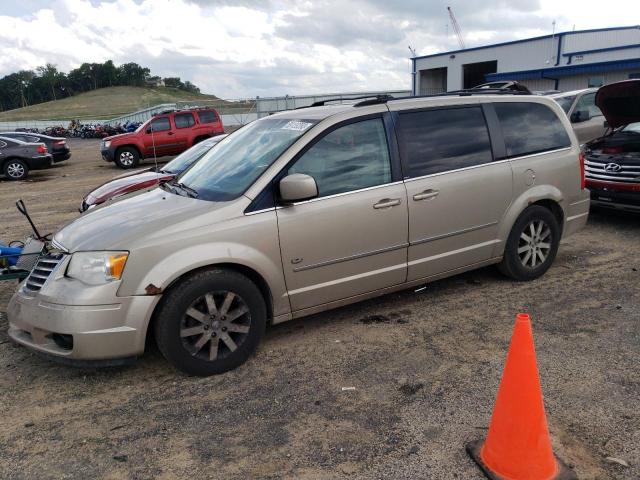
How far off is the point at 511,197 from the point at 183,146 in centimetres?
1517

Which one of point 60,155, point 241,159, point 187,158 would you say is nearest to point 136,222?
point 241,159

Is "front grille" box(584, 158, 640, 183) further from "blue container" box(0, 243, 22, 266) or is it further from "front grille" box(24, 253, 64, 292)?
"blue container" box(0, 243, 22, 266)

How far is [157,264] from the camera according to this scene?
3.31 meters

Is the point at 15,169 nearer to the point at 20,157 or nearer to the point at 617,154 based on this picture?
the point at 20,157

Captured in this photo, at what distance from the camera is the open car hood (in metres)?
7.10

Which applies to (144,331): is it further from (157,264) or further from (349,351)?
(349,351)

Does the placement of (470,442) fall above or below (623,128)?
below

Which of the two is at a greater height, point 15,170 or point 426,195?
point 426,195

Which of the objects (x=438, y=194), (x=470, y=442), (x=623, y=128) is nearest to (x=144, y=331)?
(x=470, y=442)

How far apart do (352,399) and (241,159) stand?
2055 millimetres

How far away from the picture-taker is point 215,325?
351 centimetres

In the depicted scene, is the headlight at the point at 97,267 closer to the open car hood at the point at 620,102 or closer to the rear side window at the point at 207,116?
the open car hood at the point at 620,102

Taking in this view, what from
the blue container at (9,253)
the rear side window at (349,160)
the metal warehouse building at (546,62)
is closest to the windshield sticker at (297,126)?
the rear side window at (349,160)

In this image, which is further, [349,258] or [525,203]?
[525,203]
